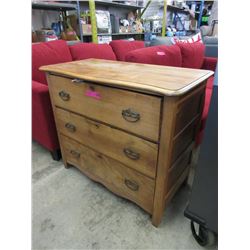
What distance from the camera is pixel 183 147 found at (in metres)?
0.98

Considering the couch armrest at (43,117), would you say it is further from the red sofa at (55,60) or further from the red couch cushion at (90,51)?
the red couch cushion at (90,51)

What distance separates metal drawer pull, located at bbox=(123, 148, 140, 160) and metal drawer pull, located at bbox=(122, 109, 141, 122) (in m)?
0.17

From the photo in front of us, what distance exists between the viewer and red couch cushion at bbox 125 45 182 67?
137 centimetres

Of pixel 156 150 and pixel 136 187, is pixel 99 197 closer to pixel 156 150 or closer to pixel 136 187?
pixel 136 187

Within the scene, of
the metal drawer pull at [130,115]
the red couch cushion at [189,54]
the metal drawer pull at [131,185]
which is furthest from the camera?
the red couch cushion at [189,54]

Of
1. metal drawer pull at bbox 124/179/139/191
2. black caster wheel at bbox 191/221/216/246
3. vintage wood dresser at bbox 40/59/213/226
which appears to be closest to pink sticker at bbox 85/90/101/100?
vintage wood dresser at bbox 40/59/213/226

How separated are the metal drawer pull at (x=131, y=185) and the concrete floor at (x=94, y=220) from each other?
0.20 m

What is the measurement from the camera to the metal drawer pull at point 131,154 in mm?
883

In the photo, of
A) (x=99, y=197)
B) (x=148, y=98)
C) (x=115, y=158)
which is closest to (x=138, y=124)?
(x=148, y=98)

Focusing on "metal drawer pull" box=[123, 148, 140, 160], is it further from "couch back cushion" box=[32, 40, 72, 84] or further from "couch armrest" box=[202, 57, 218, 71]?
"couch armrest" box=[202, 57, 218, 71]

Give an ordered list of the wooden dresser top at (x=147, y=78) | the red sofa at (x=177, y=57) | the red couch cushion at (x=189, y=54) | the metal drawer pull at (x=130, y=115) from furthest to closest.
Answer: the red couch cushion at (x=189, y=54)
the red sofa at (x=177, y=57)
the metal drawer pull at (x=130, y=115)
the wooden dresser top at (x=147, y=78)

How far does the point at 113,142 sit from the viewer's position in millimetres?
956

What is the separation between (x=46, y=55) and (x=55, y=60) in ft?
0.25

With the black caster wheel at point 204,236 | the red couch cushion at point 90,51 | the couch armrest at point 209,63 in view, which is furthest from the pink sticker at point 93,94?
the couch armrest at point 209,63
